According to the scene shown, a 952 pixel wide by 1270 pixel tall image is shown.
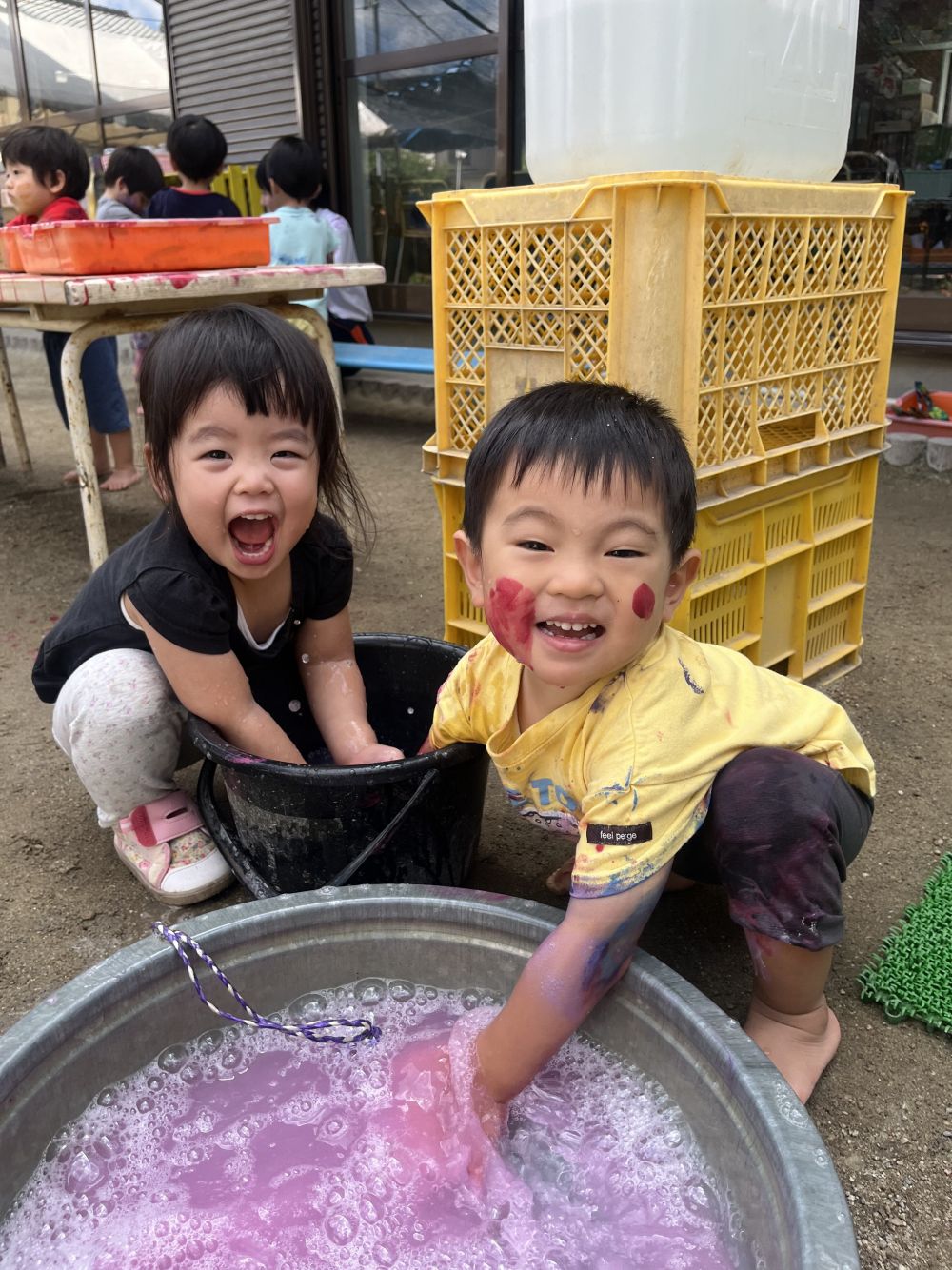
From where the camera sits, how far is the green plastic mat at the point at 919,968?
136cm

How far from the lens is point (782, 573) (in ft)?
7.10

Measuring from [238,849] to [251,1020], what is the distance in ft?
1.17

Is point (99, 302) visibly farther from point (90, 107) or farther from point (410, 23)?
point (90, 107)

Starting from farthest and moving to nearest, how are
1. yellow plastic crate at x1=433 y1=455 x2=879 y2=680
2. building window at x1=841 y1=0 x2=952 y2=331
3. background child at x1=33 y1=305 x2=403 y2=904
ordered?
building window at x1=841 y1=0 x2=952 y2=331 < yellow plastic crate at x1=433 y1=455 x2=879 y2=680 < background child at x1=33 y1=305 x2=403 y2=904

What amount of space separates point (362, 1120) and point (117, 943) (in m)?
0.57

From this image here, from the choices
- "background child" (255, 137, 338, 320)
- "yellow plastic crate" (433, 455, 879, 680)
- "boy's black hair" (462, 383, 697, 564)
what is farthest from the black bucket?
"background child" (255, 137, 338, 320)

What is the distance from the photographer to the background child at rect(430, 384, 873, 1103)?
3.57 ft

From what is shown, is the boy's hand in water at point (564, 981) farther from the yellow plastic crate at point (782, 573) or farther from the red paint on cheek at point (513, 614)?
the yellow plastic crate at point (782, 573)

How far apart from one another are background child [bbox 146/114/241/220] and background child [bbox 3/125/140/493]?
0.45 metres

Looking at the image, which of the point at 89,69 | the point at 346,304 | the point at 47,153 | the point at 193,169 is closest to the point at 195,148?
the point at 193,169

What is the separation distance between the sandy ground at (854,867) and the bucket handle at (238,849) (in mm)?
153

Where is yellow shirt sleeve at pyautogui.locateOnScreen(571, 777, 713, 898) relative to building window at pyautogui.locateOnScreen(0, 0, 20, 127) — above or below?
below

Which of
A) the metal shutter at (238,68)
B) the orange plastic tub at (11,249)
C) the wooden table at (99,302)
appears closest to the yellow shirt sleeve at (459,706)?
the wooden table at (99,302)

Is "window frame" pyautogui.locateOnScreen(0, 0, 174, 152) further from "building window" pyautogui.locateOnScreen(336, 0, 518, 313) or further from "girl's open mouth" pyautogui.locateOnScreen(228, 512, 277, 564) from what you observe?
"girl's open mouth" pyautogui.locateOnScreen(228, 512, 277, 564)
